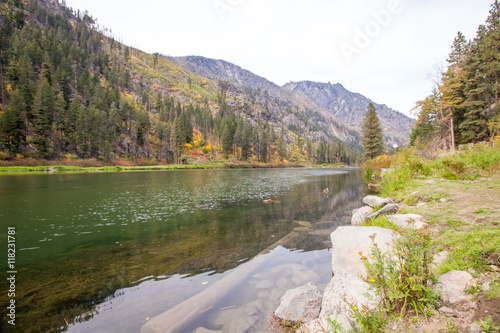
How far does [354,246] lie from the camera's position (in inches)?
255

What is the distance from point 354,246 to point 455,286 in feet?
9.91

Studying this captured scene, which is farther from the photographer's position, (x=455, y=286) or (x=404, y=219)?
(x=404, y=219)

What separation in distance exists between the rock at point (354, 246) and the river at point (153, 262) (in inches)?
36.2

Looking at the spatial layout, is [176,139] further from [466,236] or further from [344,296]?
[466,236]

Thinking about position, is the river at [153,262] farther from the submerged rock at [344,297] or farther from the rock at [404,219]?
the rock at [404,219]

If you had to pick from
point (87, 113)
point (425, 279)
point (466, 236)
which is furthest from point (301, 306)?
point (87, 113)

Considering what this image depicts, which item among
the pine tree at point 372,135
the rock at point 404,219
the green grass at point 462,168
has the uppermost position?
the pine tree at point 372,135

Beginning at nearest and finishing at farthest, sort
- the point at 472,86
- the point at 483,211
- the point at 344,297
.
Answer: the point at 344,297 → the point at 483,211 → the point at 472,86

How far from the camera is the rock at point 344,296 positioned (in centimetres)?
393

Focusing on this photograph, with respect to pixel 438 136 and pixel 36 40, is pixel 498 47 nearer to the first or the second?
pixel 438 136

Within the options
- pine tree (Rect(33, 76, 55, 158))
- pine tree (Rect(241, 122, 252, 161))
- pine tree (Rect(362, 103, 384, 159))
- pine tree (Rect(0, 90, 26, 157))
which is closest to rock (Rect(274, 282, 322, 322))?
pine tree (Rect(362, 103, 384, 159))

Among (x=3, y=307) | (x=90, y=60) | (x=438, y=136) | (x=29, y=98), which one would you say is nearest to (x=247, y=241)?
(x=3, y=307)

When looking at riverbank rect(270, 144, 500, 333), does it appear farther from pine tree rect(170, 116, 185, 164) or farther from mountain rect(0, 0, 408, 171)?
pine tree rect(170, 116, 185, 164)
